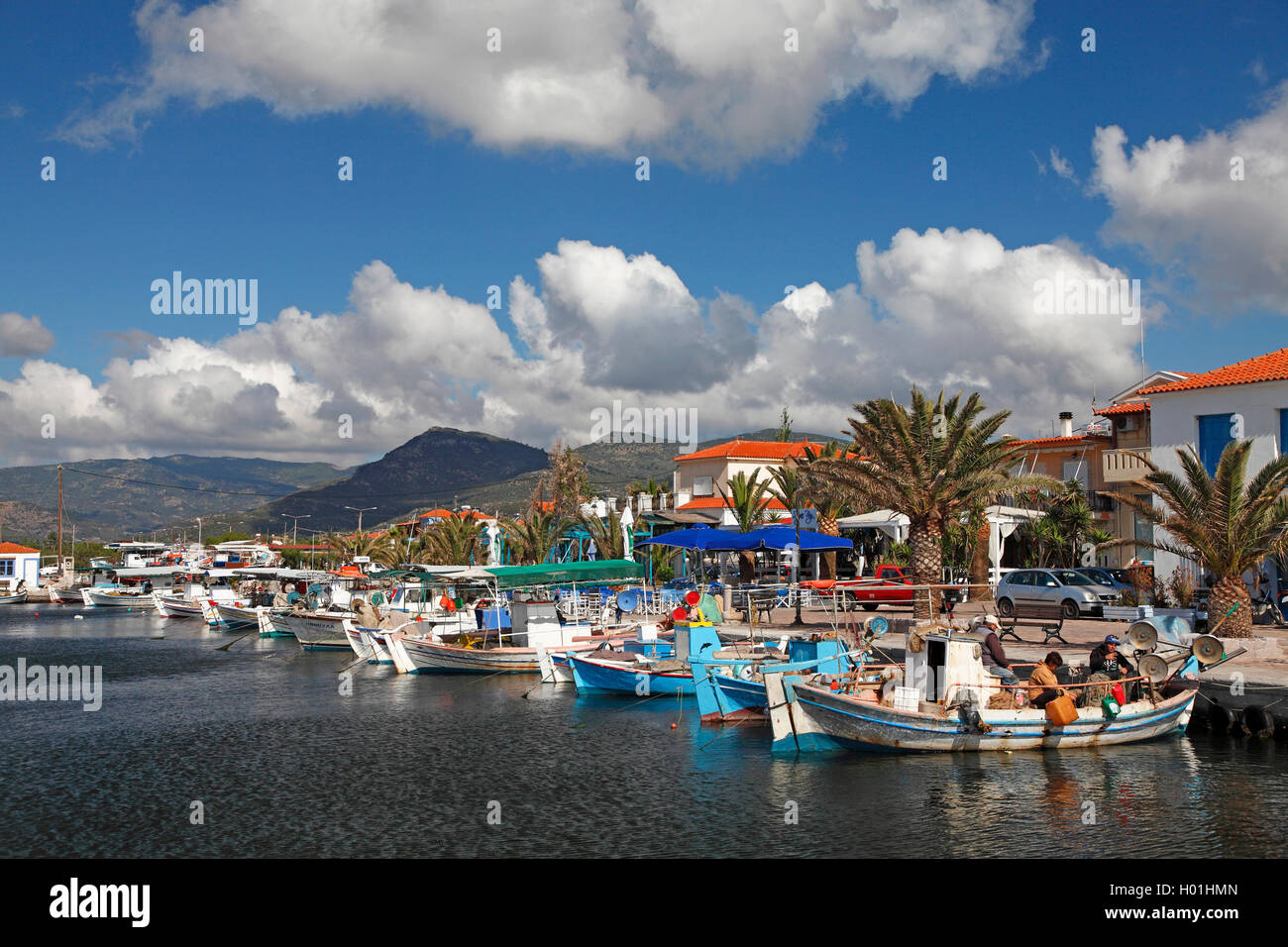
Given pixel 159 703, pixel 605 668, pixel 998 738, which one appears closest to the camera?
pixel 998 738

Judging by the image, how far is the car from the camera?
104 feet

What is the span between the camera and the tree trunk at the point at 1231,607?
23.7 m

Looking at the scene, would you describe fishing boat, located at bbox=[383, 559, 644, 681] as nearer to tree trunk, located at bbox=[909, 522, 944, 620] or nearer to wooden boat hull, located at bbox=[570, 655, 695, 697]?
wooden boat hull, located at bbox=[570, 655, 695, 697]

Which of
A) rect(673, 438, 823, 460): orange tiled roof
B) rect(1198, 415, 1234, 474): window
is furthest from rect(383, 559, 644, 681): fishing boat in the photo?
rect(673, 438, 823, 460): orange tiled roof

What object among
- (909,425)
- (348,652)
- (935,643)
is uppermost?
(909,425)

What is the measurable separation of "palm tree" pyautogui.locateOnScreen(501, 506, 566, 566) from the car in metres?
29.4

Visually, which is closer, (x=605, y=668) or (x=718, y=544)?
(x=605, y=668)

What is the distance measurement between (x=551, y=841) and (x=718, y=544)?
19283mm

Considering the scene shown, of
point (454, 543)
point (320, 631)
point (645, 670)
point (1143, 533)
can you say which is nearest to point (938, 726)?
point (645, 670)

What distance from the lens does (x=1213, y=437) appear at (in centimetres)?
3366

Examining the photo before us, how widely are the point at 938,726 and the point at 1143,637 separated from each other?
5033mm
